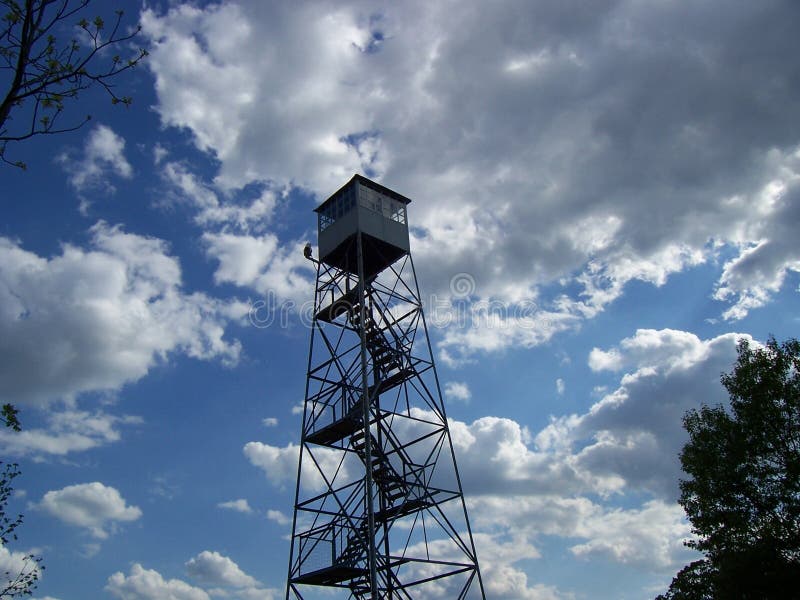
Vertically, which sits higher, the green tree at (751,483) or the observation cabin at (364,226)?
the observation cabin at (364,226)

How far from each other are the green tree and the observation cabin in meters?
14.3

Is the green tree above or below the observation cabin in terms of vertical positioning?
below

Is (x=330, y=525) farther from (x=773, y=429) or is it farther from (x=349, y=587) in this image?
(x=773, y=429)

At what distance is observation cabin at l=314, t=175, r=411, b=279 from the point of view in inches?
1192

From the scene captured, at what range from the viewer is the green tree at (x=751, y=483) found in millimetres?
23672

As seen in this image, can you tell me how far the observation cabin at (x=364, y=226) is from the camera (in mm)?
30266

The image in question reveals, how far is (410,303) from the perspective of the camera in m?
30.9

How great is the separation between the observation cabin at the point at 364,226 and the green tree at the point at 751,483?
14333 mm

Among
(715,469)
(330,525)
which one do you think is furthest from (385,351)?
(715,469)

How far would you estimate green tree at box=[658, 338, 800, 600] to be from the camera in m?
23.7

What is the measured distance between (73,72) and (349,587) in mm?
21000

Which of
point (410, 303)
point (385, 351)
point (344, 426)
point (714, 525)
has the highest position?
point (410, 303)

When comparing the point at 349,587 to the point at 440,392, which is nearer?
the point at 349,587

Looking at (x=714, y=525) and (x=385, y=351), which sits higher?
(x=385, y=351)
